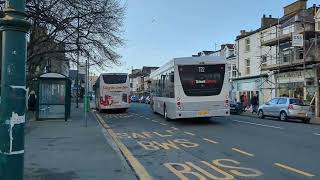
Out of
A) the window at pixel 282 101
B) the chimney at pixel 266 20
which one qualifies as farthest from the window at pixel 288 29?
the window at pixel 282 101

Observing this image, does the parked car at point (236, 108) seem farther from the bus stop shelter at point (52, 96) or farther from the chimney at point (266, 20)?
the bus stop shelter at point (52, 96)

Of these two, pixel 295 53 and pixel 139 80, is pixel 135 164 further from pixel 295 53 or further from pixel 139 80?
pixel 139 80

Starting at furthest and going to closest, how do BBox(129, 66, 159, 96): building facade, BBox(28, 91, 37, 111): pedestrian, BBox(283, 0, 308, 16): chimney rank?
BBox(129, 66, 159, 96): building facade
BBox(283, 0, 308, 16): chimney
BBox(28, 91, 37, 111): pedestrian

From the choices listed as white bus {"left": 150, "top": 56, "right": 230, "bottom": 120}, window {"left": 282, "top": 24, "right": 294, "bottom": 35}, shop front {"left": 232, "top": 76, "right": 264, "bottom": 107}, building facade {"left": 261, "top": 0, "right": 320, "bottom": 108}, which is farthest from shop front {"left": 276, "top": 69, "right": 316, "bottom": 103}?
white bus {"left": 150, "top": 56, "right": 230, "bottom": 120}

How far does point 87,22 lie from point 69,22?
→ 1649 millimetres

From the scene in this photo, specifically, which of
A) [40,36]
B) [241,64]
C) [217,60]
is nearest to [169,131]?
[217,60]

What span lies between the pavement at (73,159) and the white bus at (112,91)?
71.3 ft

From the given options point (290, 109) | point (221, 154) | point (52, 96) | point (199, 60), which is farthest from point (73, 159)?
point (290, 109)

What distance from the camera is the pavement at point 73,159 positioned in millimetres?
9406

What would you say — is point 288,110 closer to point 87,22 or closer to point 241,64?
point 87,22

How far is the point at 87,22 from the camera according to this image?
2962 centimetres

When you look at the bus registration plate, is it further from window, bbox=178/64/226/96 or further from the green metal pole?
the green metal pole

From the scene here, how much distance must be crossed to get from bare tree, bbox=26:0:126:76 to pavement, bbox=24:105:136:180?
34.0 feet

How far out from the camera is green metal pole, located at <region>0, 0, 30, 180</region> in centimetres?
418
